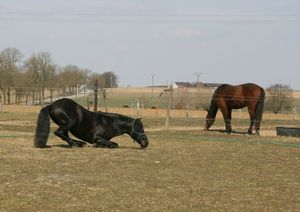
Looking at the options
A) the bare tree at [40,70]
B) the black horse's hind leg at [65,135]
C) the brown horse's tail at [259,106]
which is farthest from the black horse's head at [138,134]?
the bare tree at [40,70]

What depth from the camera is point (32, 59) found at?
7450 centimetres

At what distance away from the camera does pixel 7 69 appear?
67.1 metres

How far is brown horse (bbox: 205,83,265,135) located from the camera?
872 inches

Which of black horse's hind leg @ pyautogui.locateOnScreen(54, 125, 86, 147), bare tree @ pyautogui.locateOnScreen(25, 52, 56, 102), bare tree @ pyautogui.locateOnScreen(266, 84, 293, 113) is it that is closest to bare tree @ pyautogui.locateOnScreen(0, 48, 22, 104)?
bare tree @ pyautogui.locateOnScreen(25, 52, 56, 102)

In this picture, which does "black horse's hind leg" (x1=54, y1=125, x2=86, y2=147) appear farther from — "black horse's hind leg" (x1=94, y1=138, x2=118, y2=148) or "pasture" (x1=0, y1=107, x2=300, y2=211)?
"black horse's hind leg" (x1=94, y1=138, x2=118, y2=148)

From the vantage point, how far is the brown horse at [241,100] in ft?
72.6

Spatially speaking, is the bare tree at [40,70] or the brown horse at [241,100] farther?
the bare tree at [40,70]

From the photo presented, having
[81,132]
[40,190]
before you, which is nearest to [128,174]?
[40,190]

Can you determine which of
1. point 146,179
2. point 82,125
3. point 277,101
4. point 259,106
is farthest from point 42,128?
point 277,101

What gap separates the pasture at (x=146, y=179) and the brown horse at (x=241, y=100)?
8197mm

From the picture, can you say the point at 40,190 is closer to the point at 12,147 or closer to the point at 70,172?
the point at 70,172

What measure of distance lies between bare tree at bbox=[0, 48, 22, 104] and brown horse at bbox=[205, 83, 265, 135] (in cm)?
3906

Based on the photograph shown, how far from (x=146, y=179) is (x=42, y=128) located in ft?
15.7

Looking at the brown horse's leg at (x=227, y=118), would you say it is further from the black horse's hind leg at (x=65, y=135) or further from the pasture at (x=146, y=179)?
the black horse's hind leg at (x=65, y=135)
